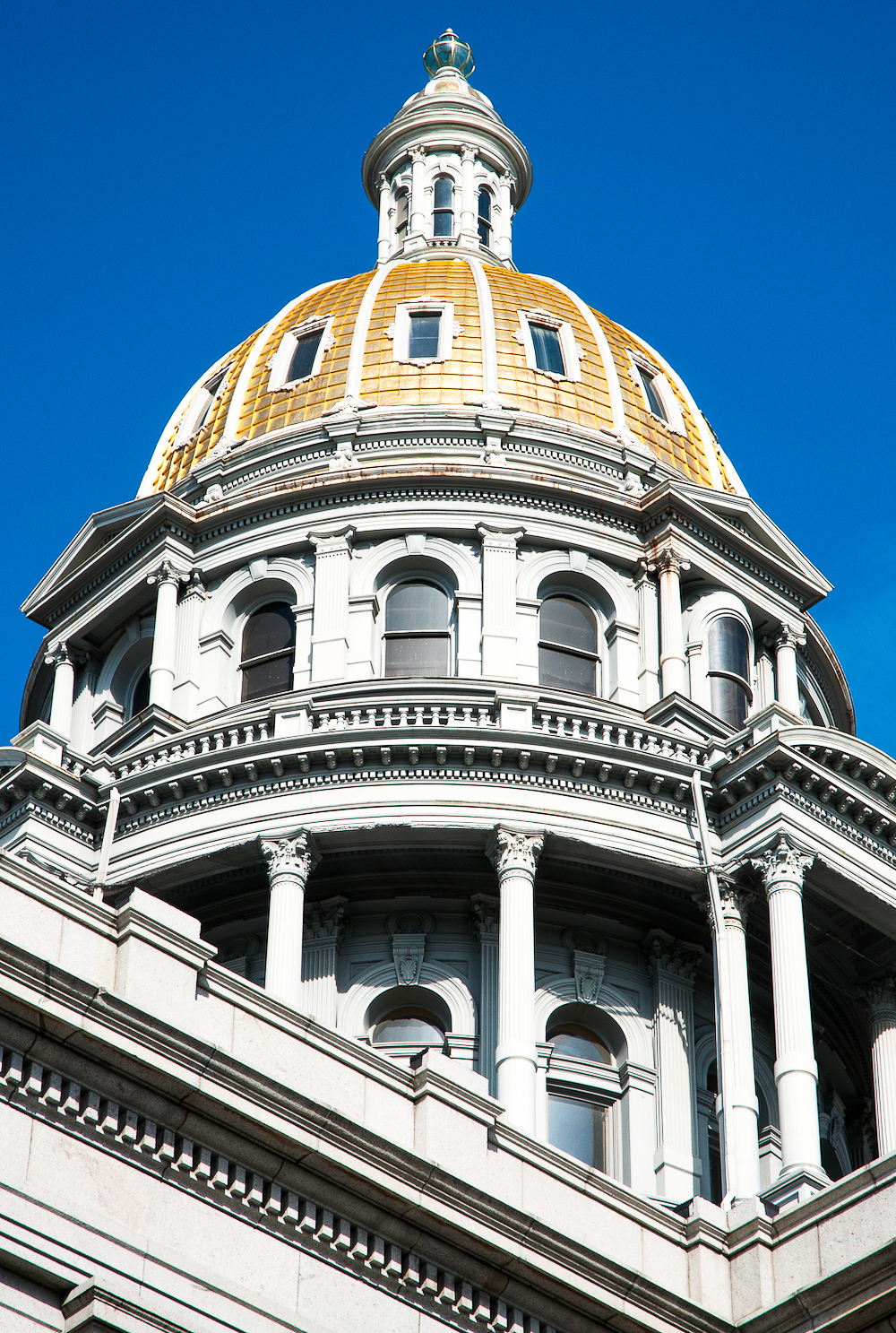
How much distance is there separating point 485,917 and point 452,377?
1344 centimetres

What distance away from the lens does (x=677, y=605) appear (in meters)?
45.5

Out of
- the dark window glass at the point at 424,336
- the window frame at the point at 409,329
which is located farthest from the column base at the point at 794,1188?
the dark window glass at the point at 424,336

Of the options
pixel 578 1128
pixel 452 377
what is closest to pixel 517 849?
pixel 578 1128

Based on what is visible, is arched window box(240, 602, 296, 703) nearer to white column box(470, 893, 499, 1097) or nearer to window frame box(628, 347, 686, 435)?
white column box(470, 893, 499, 1097)

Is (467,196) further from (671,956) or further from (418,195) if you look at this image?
(671,956)

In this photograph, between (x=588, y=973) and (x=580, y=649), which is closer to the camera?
(x=588, y=973)

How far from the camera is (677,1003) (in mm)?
40281

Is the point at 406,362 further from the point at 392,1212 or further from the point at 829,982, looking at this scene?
the point at 392,1212

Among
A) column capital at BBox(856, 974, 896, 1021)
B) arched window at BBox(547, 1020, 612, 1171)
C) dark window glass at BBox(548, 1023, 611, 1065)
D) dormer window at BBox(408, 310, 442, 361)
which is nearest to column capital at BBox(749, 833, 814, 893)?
column capital at BBox(856, 974, 896, 1021)

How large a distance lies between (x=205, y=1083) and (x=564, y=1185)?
14.0 feet

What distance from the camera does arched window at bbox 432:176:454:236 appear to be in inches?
2349

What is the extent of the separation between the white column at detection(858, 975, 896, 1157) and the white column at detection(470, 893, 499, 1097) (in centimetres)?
663

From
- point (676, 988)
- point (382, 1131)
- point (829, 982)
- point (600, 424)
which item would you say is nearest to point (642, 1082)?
point (676, 988)

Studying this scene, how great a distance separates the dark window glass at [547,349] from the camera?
49.9 meters
